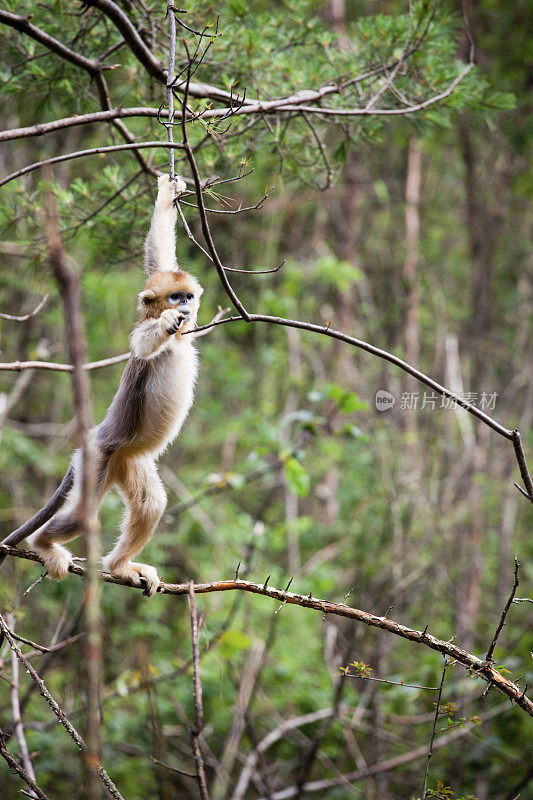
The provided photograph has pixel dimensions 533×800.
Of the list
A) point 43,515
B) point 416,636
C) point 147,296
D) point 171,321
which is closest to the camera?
point 416,636

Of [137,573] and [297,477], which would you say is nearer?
[137,573]

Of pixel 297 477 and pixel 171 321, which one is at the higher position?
pixel 171 321

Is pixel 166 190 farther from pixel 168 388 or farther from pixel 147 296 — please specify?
pixel 168 388

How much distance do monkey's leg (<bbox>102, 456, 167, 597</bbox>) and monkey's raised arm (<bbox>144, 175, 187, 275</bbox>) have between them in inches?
37.3

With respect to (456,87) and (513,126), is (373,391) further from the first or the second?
(456,87)

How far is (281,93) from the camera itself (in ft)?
12.1

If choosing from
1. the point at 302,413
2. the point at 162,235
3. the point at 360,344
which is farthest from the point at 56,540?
the point at 302,413

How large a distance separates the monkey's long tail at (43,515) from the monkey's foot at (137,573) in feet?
1.35

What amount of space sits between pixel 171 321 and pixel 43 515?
1113 mm

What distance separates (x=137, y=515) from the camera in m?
3.37

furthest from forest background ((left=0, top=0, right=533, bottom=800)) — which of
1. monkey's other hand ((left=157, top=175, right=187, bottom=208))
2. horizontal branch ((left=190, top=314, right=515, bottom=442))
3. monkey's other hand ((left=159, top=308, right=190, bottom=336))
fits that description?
horizontal branch ((left=190, top=314, right=515, bottom=442))

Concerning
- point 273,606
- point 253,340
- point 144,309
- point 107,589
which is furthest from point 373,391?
point 144,309

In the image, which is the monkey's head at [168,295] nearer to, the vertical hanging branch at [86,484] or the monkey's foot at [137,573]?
the monkey's foot at [137,573]

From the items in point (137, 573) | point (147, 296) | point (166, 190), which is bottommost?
point (137, 573)
